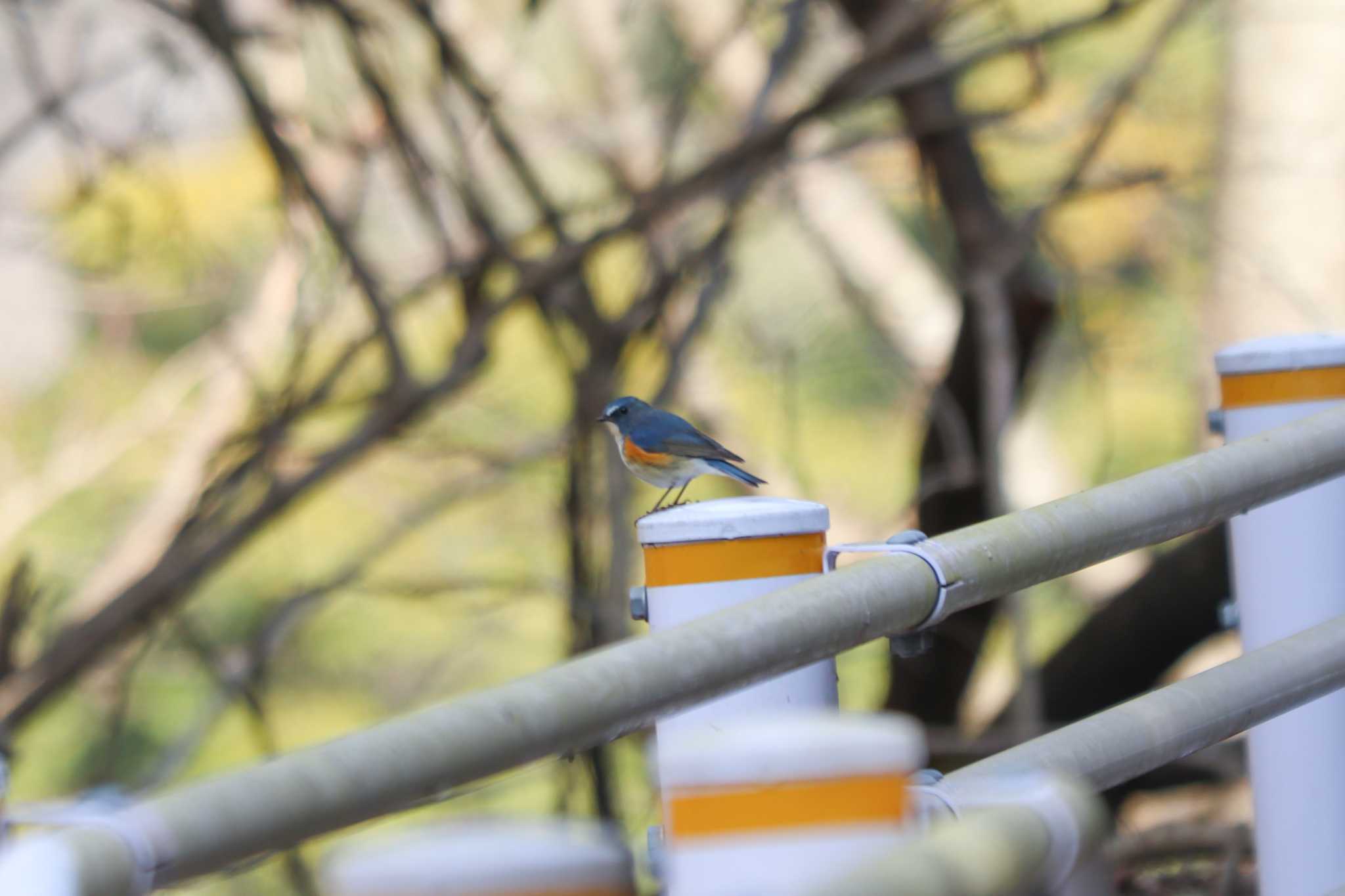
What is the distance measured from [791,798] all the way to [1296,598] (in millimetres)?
1772

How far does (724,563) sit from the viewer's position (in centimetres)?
196

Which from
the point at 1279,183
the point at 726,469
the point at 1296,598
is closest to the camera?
the point at 1296,598

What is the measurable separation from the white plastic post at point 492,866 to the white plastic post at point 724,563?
970 millimetres

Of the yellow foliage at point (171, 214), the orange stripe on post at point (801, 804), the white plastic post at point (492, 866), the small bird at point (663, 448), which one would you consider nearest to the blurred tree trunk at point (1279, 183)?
the small bird at point (663, 448)

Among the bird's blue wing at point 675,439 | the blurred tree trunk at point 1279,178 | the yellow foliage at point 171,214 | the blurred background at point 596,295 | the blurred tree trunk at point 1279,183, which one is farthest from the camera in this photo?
the blurred tree trunk at point 1279,183

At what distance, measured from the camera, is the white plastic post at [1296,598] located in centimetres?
255

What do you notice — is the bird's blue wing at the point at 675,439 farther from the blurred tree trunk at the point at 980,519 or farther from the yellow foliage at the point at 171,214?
the yellow foliage at the point at 171,214

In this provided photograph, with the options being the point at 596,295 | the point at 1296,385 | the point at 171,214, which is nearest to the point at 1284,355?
the point at 1296,385

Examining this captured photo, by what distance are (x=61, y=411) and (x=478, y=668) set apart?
2715 mm

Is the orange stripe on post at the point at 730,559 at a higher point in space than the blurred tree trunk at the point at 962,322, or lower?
lower

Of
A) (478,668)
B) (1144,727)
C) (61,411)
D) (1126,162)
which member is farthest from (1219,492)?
(61,411)

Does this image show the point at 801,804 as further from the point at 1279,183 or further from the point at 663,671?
the point at 1279,183

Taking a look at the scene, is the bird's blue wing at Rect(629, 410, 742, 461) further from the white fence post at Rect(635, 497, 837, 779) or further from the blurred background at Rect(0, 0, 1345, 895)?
the white fence post at Rect(635, 497, 837, 779)

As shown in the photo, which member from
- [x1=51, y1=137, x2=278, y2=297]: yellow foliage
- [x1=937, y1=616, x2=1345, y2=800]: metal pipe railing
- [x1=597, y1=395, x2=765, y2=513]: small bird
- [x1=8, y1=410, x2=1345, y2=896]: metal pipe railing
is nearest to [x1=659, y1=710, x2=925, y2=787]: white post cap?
[x1=8, y1=410, x2=1345, y2=896]: metal pipe railing
